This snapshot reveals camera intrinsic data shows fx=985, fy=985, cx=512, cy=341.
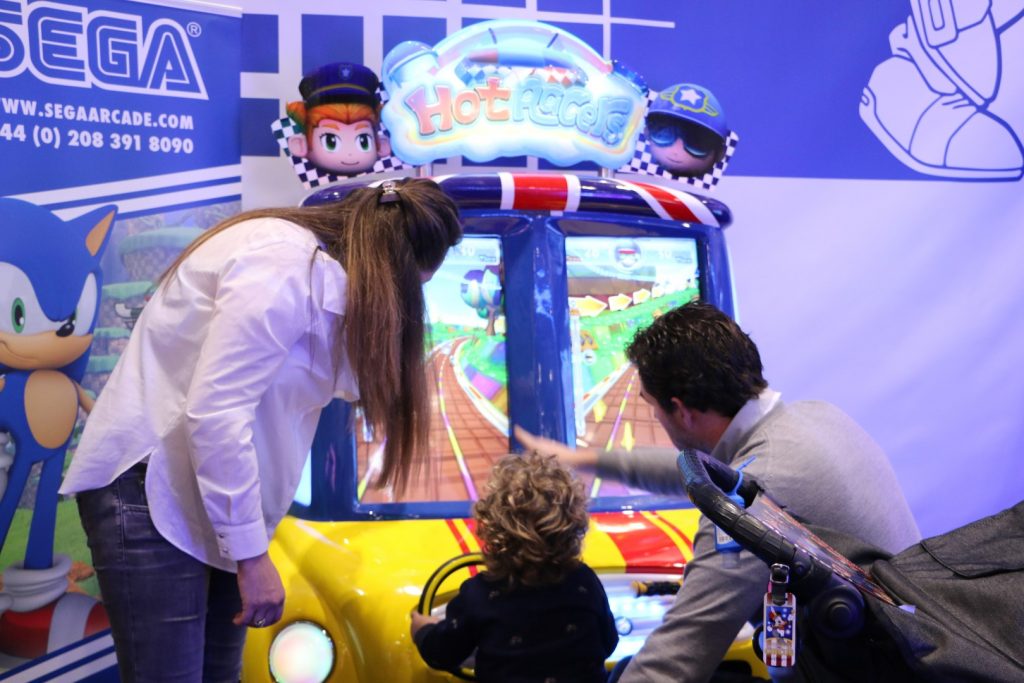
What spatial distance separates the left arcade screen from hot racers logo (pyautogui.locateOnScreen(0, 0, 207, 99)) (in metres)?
1.28

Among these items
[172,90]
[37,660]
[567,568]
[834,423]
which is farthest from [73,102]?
[834,423]

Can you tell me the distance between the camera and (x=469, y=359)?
2.56 meters

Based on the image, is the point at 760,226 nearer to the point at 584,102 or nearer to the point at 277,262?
the point at 584,102

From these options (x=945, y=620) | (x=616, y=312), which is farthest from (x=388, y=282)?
(x=616, y=312)

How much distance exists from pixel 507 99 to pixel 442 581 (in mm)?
1569

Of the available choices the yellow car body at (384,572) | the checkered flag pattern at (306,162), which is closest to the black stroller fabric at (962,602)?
the yellow car body at (384,572)

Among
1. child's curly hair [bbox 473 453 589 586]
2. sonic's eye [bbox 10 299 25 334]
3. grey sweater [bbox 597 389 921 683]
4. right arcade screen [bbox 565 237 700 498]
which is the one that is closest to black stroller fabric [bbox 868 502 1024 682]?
grey sweater [bbox 597 389 921 683]

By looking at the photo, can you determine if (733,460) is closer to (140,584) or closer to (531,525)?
(531,525)

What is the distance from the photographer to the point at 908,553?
4.13ft

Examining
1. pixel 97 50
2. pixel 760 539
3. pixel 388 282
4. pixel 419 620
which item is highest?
pixel 97 50

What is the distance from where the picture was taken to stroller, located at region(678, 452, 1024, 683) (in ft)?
3.45

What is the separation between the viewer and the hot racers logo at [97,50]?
286cm

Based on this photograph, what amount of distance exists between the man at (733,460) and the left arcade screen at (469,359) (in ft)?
2.48

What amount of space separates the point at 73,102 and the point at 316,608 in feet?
5.95
